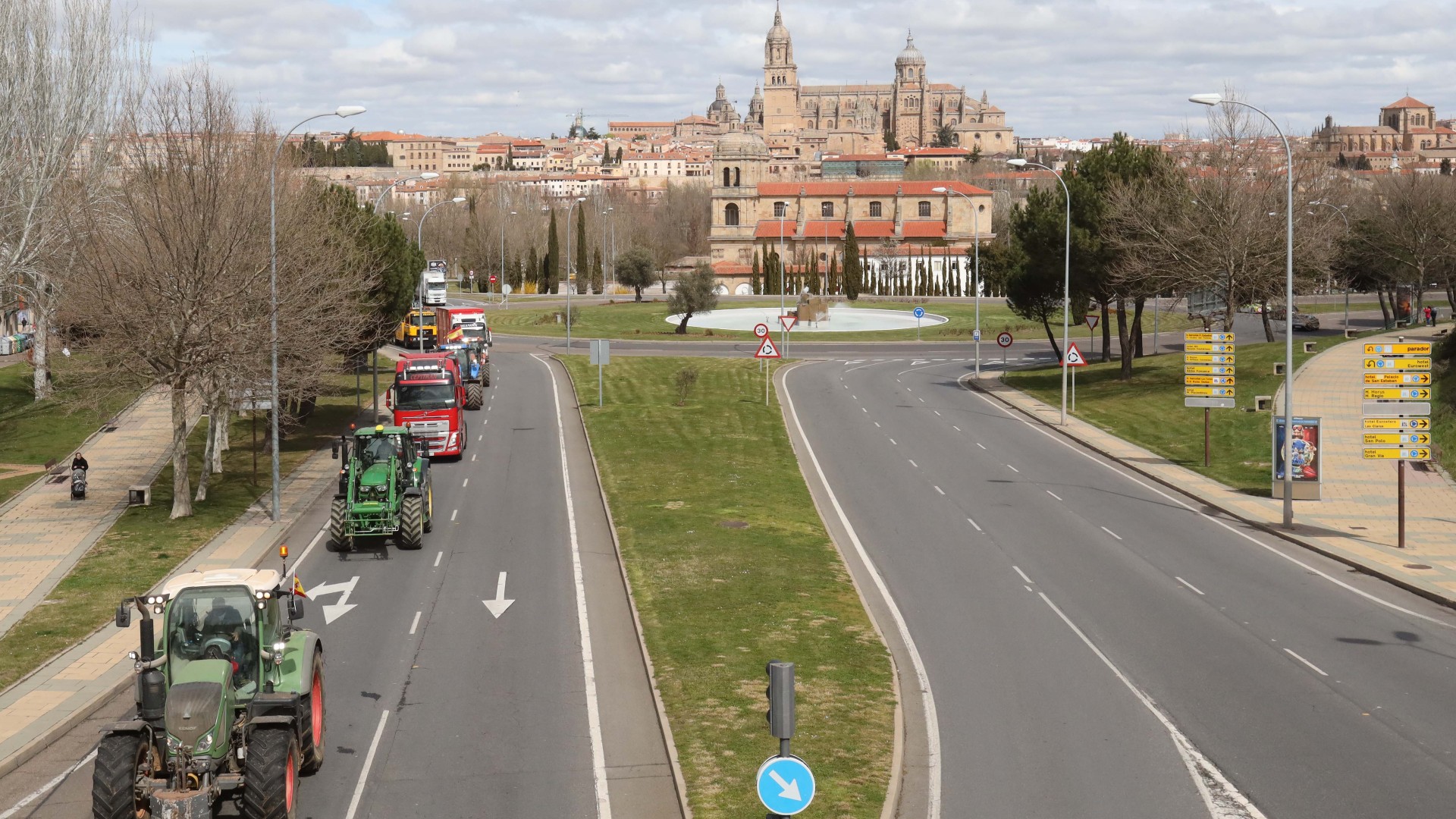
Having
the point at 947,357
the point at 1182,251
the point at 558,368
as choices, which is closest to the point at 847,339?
the point at 947,357

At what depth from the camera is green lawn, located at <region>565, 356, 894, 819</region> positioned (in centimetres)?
1588

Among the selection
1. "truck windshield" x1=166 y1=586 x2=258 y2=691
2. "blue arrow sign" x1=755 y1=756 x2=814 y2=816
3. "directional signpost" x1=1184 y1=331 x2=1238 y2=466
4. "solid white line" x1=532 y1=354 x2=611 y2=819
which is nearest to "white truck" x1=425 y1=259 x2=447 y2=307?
"solid white line" x1=532 y1=354 x2=611 y2=819

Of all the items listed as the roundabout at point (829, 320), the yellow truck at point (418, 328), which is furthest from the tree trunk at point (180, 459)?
the roundabout at point (829, 320)

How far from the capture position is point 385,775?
15727 millimetres

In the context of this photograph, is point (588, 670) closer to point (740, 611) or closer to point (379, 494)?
point (740, 611)

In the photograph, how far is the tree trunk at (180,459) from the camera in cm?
3250

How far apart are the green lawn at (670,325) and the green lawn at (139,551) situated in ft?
141

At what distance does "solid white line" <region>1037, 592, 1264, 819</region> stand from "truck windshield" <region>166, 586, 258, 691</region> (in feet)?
33.6

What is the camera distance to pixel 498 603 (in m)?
24.4

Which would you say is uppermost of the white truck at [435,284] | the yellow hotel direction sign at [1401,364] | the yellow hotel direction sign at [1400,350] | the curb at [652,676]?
the white truck at [435,284]

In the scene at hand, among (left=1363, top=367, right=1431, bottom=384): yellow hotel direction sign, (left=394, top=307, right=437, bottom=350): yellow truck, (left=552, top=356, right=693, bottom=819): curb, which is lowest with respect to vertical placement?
(left=552, top=356, right=693, bottom=819): curb

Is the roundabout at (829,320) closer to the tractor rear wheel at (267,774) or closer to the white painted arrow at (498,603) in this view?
the white painted arrow at (498,603)

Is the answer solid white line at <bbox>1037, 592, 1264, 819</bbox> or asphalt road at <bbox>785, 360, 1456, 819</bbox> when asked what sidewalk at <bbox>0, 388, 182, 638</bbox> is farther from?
solid white line at <bbox>1037, 592, 1264, 819</bbox>

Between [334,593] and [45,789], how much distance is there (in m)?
9.68
